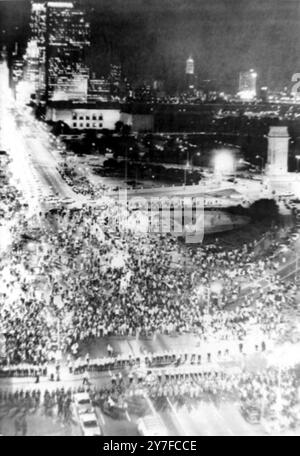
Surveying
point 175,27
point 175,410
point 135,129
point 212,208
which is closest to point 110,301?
point 175,410

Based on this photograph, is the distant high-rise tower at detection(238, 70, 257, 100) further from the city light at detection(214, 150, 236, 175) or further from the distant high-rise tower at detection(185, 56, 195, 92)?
the city light at detection(214, 150, 236, 175)

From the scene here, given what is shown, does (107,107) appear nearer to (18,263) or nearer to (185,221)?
(185,221)

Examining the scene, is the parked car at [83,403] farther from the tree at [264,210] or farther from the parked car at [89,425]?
the tree at [264,210]

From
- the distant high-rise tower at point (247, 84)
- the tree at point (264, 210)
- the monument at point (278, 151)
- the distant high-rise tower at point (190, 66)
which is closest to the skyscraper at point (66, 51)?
the distant high-rise tower at point (190, 66)

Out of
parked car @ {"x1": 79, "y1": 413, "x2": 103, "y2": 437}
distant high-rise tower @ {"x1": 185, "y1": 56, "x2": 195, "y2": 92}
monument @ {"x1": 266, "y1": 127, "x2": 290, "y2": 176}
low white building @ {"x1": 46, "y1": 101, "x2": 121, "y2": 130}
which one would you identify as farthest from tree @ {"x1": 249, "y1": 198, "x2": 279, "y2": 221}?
parked car @ {"x1": 79, "y1": 413, "x2": 103, "y2": 437}

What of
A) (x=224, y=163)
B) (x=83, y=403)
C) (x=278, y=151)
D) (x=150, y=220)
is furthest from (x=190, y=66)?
(x=83, y=403)

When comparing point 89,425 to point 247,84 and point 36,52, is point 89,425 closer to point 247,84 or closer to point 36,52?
point 247,84

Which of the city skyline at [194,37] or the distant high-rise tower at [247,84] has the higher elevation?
the city skyline at [194,37]
